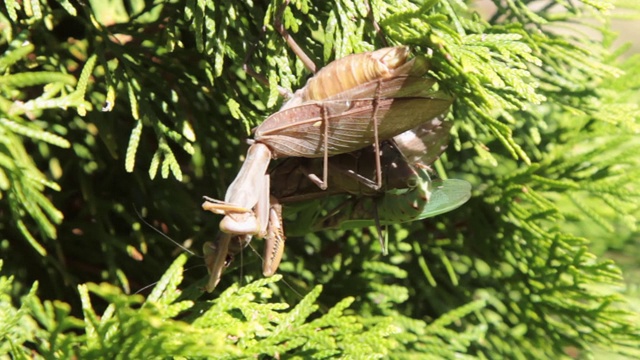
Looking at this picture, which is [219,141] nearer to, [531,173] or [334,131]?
[334,131]

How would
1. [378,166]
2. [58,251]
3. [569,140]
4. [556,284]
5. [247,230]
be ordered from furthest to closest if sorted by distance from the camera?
[569,140]
[556,284]
[58,251]
[378,166]
[247,230]

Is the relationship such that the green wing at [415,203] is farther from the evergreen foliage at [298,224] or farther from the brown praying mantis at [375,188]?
the evergreen foliage at [298,224]

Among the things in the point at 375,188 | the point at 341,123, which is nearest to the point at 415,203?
the point at 375,188

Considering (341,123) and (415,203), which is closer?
(341,123)

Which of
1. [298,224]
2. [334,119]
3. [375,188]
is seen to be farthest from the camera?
[298,224]

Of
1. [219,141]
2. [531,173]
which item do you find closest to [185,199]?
[219,141]

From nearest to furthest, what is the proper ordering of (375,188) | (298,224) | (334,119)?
1. (334,119)
2. (375,188)
3. (298,224)

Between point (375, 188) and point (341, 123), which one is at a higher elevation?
point (341, 123)

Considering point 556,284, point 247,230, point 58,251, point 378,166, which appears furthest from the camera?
point 556,284

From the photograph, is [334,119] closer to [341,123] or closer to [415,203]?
[341,123]
